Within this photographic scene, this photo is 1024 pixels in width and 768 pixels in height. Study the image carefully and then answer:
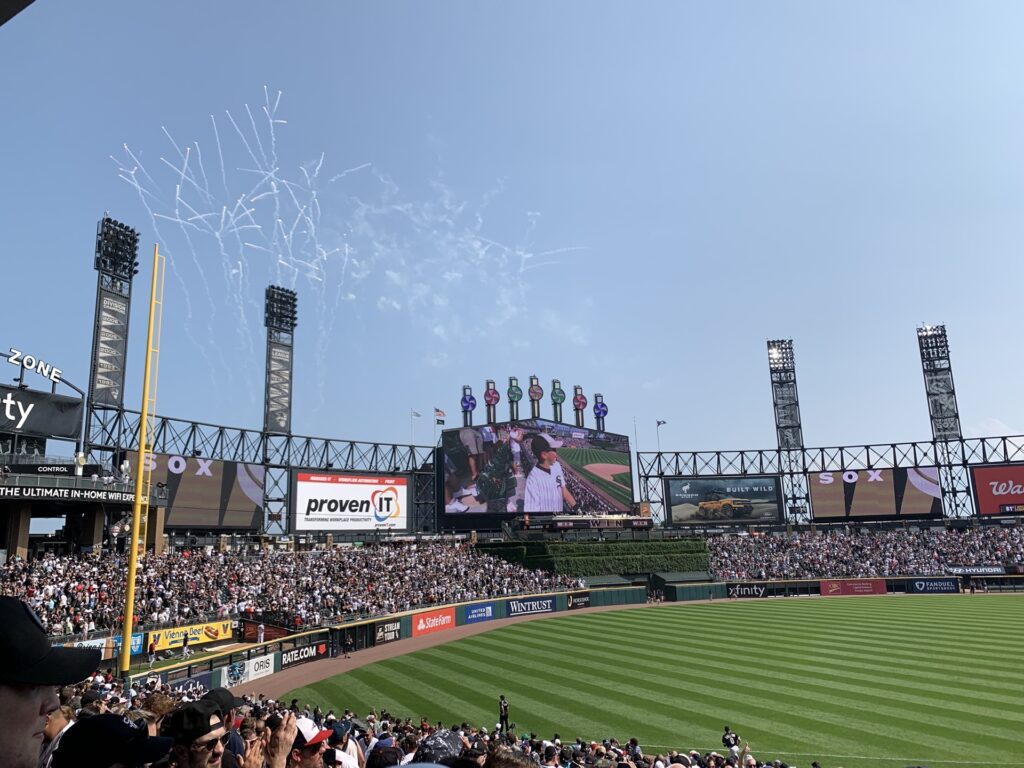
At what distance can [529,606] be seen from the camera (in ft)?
166

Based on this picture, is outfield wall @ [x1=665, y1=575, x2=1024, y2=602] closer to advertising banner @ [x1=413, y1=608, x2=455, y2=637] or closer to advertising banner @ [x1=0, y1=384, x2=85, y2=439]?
advertising banner @ [x1=413, y1=608, x2=455, y2=637]

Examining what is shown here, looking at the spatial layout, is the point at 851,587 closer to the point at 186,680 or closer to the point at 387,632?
the point at 387,632

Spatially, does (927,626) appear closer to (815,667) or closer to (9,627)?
(815,667)

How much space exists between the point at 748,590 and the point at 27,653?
63.3 metres

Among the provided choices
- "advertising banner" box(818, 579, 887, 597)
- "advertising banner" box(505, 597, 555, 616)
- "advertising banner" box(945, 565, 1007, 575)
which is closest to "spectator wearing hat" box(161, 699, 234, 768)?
"advertising banner" box(505, 597, 555, 616)

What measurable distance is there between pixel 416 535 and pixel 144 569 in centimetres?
3428

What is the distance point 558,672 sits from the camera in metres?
27.8

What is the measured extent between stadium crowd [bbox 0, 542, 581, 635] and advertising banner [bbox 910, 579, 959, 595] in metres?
30.7

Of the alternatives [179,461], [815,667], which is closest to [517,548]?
[179,461]

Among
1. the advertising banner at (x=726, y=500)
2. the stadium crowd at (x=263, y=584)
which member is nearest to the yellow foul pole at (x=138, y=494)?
the stadium crowd at (x=263, y=584)

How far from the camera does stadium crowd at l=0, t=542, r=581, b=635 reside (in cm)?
2981

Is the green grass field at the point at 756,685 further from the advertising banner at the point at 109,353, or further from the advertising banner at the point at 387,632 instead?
the advertising banner at the point at 109,353

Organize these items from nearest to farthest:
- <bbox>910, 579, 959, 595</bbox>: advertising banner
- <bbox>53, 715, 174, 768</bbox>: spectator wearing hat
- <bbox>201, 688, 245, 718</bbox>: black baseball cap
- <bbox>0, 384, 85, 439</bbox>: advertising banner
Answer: <bbox>53, 715, 174, 768</bbox>: spectator wearing hat → <bbox>201, 688, 245, 718</bbox>: black baseball cap → <bbox>0, 384, 85, 439</bbox>: advertising banner → <bbox>910, 579, 959, 595</bbox>: advertising banner

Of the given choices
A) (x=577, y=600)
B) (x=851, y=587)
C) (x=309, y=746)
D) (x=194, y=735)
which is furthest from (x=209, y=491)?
(x=851, y=587)
